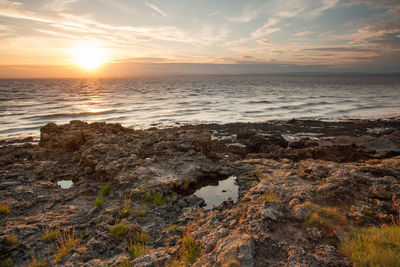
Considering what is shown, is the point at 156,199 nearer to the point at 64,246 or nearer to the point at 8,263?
the point at 64,246

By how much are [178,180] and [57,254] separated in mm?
5186

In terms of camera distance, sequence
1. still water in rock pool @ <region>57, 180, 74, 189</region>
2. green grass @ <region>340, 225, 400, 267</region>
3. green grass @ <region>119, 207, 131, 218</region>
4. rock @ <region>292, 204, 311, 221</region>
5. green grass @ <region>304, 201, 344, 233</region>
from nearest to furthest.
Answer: green grass @ <region>340, 225, 400, 267</region> → green grass @ <region>304, 201, 344, 233</region> → rock @ <region>292, 204, 311, 221</region> → green grass @ <region>119, 207, 131, 218</region> → still water in rock pool @ <region>57, 180, 74, 189</region>

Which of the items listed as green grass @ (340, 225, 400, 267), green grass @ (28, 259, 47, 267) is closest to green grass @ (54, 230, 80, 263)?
green grass @ (28, 259, 47, 267)

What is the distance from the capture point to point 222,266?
438 cm

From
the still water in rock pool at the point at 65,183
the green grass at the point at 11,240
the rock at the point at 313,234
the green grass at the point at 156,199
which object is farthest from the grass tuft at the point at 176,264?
the still water in rock pool at the point at 65,183

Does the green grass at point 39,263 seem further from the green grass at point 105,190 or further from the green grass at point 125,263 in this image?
the green grass at point 105,190

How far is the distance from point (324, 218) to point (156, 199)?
5.80 meters

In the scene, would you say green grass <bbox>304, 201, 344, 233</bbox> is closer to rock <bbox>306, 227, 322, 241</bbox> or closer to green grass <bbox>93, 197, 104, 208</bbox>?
rock <bbox>306, 227, 322, 241</bbox>

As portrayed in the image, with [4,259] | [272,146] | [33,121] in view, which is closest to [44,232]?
[4,259]

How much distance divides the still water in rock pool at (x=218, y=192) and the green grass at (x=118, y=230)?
3.19 m

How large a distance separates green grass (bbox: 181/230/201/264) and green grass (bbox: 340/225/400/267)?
10.6 feet

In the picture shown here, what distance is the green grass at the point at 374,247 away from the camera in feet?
13.7

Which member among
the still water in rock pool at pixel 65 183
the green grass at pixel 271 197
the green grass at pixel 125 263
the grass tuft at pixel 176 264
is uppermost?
the green grass at pixel 271 197

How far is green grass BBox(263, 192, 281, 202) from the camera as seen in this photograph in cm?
690
